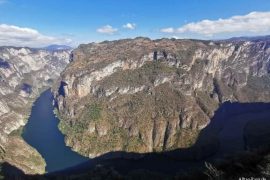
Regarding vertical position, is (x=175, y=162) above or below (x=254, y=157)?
below

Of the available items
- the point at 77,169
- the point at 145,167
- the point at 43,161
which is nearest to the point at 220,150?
the point at 145,167

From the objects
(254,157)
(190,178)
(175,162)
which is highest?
(254,157)

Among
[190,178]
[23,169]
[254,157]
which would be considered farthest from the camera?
[23,169]

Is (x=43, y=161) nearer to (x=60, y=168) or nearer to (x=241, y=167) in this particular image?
(x=60, y=168)

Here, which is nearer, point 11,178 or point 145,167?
point 11,178

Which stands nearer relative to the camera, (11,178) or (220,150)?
(11,178)

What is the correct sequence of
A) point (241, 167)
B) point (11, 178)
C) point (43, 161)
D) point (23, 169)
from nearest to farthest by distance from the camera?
point (241, 167) < point (11, 178) < point (23, 169) < point (43, 161)

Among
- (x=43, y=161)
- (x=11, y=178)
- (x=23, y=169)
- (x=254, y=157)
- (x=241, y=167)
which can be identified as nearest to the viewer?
(x=241, y=167)

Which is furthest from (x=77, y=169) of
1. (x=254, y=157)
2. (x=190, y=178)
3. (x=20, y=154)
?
(x=254, y=157)

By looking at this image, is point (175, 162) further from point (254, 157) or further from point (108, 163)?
point (254, 157)
